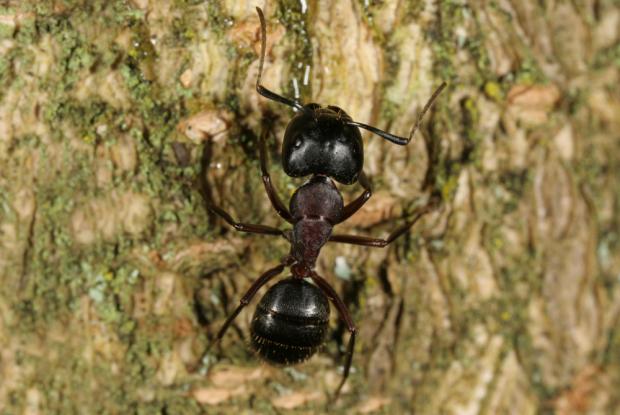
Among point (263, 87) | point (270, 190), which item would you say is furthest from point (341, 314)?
point (263, 87)

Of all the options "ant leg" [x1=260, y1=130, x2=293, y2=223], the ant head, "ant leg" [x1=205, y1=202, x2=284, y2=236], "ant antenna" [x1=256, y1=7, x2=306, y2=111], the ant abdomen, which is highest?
"ant antenna" [x1=256, y1=7, x2=306, y2=111]

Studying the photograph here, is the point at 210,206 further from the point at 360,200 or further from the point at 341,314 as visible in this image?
the point at 341,314

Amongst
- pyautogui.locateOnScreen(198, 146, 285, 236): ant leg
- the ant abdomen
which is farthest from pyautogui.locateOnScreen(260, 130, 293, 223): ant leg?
the ant abdomen

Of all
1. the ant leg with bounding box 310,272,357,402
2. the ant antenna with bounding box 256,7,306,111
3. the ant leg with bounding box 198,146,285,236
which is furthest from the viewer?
the ant leg with bounding box 310,272,357,402

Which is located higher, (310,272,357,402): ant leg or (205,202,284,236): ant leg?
(205,202,284,236): ant leg

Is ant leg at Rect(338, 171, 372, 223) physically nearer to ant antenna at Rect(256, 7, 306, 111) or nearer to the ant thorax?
the ant thorax

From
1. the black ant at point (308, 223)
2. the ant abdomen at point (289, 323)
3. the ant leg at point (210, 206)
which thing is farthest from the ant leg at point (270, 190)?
the ant abdomen at point (289, 323)

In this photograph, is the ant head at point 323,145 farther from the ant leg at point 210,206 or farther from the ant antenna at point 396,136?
the ant leg at point 210,206
